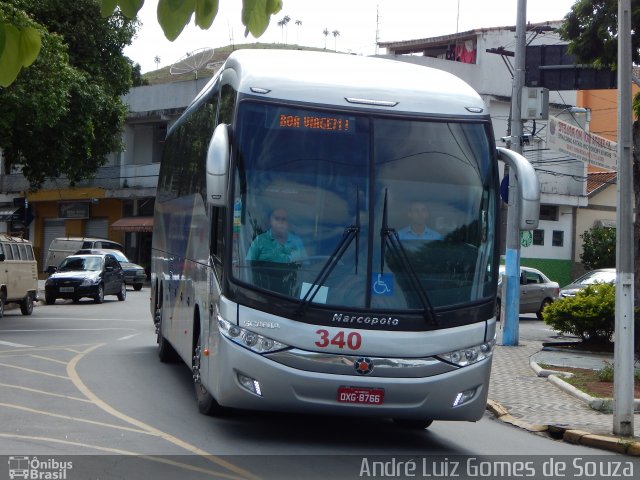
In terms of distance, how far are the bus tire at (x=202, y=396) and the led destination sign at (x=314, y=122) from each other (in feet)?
9.09

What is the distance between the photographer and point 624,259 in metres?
10.4

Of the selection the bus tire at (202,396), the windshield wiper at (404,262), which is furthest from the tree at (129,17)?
the bus tire at (202,396)

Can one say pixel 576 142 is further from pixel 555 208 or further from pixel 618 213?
pixel 555 208

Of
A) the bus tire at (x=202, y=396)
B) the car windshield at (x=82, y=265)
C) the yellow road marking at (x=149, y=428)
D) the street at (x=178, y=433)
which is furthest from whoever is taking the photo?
the car windshield at (x=82, y=265)

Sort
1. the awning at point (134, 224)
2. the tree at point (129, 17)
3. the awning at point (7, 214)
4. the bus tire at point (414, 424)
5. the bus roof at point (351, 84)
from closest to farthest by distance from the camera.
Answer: the tree at point (129, 17) < the bus roof at point (351, 84) < the bus tire at point (414, 424) < the awning at point (134, 224) < the awning at point (7, 214)

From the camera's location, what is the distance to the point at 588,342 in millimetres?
20500

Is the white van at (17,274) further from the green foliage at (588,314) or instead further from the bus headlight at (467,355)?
the bus headlight at (467,355)

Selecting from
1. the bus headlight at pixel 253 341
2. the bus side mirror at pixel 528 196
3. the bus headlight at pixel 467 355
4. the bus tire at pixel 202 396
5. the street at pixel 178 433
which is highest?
the bus side mirror at pixel 528 196

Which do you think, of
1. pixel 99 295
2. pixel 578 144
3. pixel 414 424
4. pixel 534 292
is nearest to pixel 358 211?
pixel 414 424

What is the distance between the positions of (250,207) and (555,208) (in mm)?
43905

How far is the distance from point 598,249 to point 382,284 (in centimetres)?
4182

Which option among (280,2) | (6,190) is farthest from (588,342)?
(6,190)

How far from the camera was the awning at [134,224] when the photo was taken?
170ft

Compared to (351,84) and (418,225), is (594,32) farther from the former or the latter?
(418,225)
